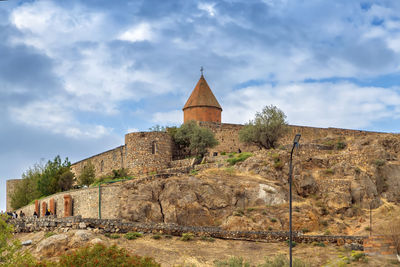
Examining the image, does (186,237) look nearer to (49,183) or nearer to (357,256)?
(357,256)

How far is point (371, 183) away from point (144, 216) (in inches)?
504

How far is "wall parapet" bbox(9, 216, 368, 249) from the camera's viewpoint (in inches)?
915

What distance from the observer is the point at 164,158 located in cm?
3697

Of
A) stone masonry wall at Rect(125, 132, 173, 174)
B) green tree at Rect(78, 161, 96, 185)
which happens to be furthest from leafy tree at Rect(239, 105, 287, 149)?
green tree at Rect(78, 161, 96, 185)

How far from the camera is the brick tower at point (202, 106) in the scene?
43.5 meters

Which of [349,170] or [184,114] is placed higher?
[184,114]

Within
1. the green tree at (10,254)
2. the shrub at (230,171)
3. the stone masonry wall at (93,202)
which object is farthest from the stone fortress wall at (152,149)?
the green tree at (10,254)

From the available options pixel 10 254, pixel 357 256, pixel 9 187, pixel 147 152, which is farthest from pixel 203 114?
pixel 10 254

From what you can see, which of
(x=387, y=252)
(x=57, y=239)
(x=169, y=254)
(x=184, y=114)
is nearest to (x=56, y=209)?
(x=57, y=239)

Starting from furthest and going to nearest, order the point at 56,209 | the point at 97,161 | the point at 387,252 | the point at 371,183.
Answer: the point at 97,161
the point at 56,209
the point at 371,183
the point at 387,252

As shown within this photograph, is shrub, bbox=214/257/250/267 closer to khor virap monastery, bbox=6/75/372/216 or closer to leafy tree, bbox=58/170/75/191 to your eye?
khor virap monastery, bbox=6/75/372/216

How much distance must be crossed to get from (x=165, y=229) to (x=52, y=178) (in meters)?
17.0

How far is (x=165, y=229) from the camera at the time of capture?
23797mm

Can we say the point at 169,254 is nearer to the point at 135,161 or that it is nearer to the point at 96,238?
the point at 96,238
